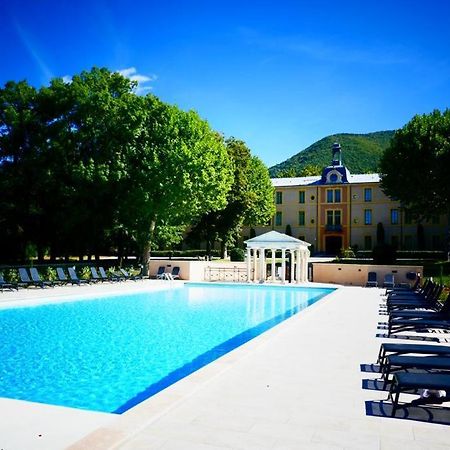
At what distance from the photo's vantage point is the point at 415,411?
17.9 feet

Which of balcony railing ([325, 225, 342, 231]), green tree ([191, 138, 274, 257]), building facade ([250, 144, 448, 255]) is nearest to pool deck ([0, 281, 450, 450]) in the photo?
green tree ([191, 138, 274, 257])

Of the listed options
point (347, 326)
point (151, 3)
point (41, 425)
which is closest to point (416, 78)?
point (151, 3)

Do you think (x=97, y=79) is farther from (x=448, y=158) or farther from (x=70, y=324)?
(x=448, y=158)

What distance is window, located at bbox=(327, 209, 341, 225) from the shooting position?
54656 mm

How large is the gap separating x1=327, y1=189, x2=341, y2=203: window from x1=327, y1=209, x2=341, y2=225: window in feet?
3.84

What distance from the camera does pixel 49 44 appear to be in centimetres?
1789

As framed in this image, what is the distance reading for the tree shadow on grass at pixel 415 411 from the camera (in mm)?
5203

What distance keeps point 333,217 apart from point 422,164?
2006 cm

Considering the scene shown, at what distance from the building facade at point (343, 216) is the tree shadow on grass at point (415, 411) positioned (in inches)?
1842

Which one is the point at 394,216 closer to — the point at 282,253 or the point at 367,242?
the point at 367,242

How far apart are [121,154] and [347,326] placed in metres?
19.2

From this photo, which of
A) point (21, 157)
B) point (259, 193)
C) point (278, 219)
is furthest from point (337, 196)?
point (21, 157)

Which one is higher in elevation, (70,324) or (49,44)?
(49,44)

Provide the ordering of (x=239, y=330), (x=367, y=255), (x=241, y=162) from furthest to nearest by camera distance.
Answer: (x=367, y=255), (x=241, y=162), (x=239, y=330)
